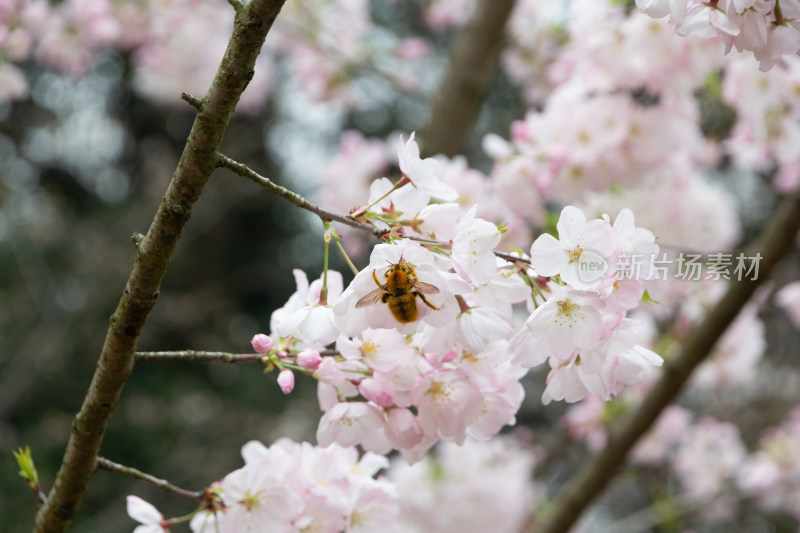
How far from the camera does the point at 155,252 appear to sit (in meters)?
0.57

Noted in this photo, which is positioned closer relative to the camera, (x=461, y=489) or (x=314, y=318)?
(x=314, y=318)

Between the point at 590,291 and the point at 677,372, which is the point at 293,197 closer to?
the point at 590,291

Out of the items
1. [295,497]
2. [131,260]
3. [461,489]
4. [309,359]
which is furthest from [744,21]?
[131,260]

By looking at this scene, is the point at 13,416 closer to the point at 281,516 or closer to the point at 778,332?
the point at 281,516

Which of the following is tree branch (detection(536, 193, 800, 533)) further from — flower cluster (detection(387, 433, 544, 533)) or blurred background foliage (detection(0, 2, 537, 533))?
blurred background foliage (detection(0, 2, 537, 533))

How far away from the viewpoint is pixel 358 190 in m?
1.91

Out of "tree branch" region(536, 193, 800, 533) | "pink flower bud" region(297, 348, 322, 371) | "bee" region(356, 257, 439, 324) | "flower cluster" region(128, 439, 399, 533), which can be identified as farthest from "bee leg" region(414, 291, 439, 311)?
"tree branch" region(536, 193, 800, 533)

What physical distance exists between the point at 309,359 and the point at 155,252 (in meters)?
0.16

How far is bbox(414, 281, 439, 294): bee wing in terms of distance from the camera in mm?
531

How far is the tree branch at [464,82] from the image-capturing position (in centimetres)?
166

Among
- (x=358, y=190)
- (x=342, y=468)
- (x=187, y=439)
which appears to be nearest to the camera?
(x=342, y=468)

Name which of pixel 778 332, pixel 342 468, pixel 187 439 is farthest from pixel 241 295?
pixel 342 468

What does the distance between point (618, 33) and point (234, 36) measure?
1.01 metres

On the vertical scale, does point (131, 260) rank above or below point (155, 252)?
above
